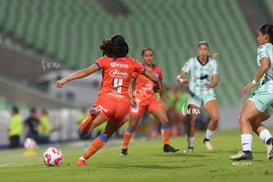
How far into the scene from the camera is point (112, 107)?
866cm

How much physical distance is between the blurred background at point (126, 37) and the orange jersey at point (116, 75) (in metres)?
18.6

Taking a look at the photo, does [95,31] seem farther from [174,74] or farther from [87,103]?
[87,103]

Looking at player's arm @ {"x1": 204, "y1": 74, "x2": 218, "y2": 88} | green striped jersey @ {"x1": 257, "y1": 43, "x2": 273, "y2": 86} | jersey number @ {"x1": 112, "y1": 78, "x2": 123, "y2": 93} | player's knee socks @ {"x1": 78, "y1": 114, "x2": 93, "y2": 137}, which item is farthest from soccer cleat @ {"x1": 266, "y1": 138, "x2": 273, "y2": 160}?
player's arm @ {"x1": 204, "y1": 74, "x2": 218, "y2": 88}

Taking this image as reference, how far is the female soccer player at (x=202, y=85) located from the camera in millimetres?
12266

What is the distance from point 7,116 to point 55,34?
12848mm

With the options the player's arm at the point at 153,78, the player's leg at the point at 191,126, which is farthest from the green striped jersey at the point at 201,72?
the player's arm at the point at 153,78

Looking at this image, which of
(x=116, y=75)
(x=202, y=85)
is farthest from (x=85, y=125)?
(x=202, y=85)

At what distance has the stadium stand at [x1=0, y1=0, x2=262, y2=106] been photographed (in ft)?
112

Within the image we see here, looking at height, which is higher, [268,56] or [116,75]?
[268,56]

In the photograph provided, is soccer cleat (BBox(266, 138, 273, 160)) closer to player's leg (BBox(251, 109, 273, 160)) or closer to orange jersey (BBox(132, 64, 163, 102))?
player's leg (BBox(251, 109, 273, 160))

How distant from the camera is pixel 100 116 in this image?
8.72 meters

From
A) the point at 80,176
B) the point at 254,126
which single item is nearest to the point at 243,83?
the point at 254,126

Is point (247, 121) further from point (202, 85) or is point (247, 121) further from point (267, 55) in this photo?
point (202, 85)

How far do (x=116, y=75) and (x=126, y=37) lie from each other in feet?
93.4
